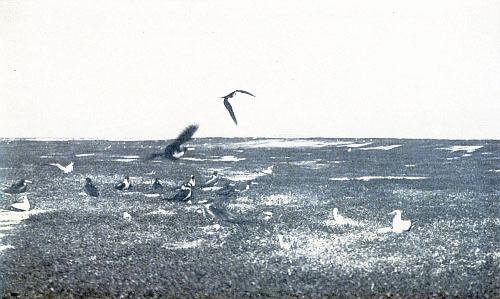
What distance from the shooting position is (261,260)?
5.25ft

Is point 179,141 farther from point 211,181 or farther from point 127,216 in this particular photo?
point 127,216

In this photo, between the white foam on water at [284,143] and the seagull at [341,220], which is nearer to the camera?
the seagull at [341,220]

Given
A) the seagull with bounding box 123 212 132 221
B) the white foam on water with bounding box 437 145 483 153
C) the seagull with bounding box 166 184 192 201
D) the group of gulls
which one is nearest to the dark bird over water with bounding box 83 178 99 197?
the group of gulls

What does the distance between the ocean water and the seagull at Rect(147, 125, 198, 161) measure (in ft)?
0.12

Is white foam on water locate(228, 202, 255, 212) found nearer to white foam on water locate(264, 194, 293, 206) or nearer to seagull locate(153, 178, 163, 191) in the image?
white foam on water locate(264, 194, 293, 206)

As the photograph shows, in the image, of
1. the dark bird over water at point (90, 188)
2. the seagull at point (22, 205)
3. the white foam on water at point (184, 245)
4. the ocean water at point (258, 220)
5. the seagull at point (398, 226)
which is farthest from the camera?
the dark bird over water at point (90, 188)

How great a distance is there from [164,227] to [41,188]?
2.27ft

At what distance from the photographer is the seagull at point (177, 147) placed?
197 centimetres

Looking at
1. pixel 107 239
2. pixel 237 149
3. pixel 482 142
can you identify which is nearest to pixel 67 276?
pixel 107 239

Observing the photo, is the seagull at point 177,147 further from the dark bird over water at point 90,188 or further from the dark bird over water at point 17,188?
the dark bird over water at point 17,188

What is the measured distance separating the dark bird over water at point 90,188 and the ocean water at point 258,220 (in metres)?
0.03

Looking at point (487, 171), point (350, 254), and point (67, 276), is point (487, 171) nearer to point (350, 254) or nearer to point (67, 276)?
point (350, 254)

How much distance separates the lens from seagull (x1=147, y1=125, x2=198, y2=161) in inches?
77.7

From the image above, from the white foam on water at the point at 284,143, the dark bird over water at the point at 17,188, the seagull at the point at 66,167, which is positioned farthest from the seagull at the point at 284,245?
the dark bird over water at the point at 17,188
